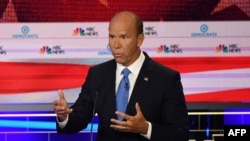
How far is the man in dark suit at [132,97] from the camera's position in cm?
261

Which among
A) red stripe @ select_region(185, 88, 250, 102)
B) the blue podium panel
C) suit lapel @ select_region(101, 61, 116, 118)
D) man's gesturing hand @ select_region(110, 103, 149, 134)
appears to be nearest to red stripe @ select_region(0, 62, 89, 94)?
the blue podium panel

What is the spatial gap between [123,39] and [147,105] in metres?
0.33

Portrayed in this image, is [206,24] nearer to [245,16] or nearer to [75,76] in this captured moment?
[245,16]

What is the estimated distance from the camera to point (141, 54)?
2826 mm

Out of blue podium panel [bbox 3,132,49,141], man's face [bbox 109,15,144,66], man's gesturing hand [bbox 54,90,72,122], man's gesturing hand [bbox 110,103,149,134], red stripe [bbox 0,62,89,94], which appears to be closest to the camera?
man's gesturing hand [bbox 110,103,149,134]

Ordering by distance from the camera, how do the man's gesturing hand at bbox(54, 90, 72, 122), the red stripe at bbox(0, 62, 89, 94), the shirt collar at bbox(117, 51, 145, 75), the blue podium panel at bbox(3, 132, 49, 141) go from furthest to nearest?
the blue podium panel at bbox(3, 132, 49, 141) → the red stripe at bbox(0, 62, 89, 94) → the shirt collar at bbox(117, 51, 145, 75) → the man's gesturing hand at bbox(54, 90, 72, 122)

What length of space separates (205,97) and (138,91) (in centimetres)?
156

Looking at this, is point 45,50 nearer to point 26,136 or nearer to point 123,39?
point 26,136

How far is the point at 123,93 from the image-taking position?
2732mm

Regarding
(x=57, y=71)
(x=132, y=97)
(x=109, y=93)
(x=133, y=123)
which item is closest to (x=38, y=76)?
(x=57, y=71)

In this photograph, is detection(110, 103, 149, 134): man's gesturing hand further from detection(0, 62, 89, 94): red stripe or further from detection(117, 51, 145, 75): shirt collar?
detection(0, 62, 89, 94): red stripe

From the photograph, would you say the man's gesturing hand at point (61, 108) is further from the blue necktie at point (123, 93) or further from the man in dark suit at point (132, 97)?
the blue necktie at point (123, 93)

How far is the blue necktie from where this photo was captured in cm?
271

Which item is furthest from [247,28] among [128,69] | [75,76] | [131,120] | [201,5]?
[131,120]
